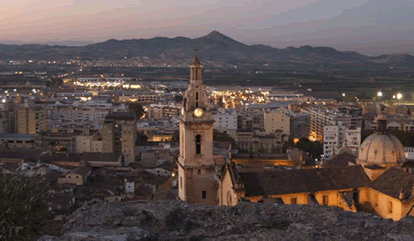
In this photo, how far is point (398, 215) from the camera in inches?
693

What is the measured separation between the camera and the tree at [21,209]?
11.0 metres

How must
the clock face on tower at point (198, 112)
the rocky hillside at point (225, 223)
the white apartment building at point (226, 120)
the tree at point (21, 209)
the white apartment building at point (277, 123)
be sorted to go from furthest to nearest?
1. the white apartment building at point (226, 120)
2. the white apartment building at point (277, 123)
3. the clock face on tower at point (198, 112)
4. the tree at point (21, 209)
5. the rocky hillside at point (225, 223)

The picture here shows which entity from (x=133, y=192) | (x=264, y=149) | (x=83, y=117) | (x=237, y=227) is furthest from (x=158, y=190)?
(x=83, y=117)

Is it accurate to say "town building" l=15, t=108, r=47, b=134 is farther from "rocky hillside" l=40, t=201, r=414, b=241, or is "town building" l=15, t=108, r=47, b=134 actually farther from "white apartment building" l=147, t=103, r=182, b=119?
"rocky hillside" l=40, t=201, r=414, b=241

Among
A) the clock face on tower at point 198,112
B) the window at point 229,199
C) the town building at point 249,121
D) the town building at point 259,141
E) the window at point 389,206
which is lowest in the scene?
the town building at point 259,141

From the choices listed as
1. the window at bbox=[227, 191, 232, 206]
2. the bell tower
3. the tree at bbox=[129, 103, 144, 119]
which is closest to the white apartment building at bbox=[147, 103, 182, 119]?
the tree at bbox=[129, 103, 144, 119]

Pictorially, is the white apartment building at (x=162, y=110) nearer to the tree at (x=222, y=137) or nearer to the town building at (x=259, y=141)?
the tree at (x=222, y=137)

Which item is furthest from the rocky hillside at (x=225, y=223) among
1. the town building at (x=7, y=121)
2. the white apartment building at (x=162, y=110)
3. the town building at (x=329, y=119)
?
the white apartment building at (x=162, y=110)

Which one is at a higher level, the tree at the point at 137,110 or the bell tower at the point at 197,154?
the bell tower at the point at 197,154

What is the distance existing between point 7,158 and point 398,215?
112 feet

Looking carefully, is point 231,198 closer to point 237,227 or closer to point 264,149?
point 237,227

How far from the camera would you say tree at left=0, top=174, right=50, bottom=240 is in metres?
11.0

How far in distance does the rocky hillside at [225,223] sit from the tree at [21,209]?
3.18m

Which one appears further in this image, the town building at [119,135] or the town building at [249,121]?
the town building at [249,121]
